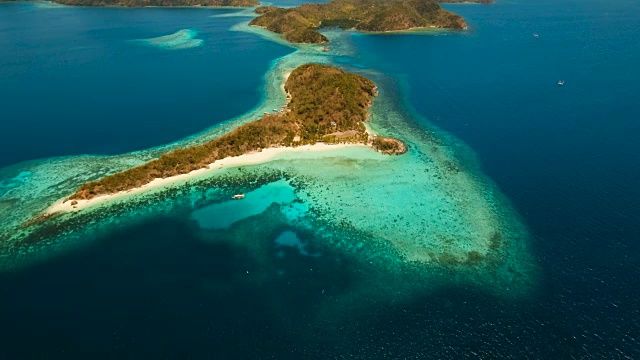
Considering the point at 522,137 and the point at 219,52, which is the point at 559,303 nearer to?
the point at 522,137

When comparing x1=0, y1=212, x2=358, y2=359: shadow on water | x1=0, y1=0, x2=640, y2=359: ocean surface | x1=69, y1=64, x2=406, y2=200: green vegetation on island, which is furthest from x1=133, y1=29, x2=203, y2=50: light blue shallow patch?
x1=0, y1=212, x2=358, y2=359: shadow on water

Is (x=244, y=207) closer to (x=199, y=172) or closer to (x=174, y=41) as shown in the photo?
(x=199, y=172)

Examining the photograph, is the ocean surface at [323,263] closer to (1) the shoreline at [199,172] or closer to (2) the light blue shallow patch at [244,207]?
(2) the light blue shallow patch at [244,207]

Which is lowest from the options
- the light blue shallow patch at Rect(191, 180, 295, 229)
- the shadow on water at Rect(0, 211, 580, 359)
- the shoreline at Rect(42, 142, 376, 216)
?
the shadow on water at Rect(0, 211, 580, 359)

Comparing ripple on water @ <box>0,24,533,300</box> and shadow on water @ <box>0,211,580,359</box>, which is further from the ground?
ripple on water @ <box>0,24,533,300</box>

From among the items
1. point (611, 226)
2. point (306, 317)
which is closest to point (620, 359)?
point (611, 226)

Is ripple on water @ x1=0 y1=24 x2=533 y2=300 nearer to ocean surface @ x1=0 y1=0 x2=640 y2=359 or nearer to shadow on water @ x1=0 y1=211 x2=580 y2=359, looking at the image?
ocean surface @ x1=0 y1=0 x2=640 y2=359

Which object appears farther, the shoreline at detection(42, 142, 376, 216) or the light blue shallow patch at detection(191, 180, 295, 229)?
the shoreline at detection(42, 142, 376, 216)
